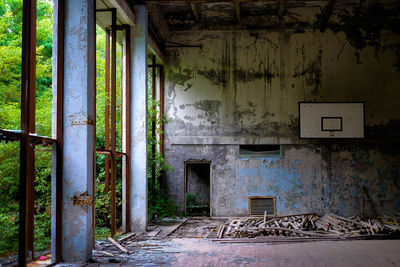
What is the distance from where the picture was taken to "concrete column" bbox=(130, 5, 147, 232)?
1071 cm

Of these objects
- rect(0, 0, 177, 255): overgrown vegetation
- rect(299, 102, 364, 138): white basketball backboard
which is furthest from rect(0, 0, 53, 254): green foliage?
rect(299, 102, 364, 138): white basketball backboard

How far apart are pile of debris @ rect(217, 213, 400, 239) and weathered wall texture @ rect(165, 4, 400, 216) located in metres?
2.50

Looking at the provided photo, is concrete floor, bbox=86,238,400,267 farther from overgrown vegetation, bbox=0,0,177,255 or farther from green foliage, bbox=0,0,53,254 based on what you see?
green foliage, bbox=0,0,53,254

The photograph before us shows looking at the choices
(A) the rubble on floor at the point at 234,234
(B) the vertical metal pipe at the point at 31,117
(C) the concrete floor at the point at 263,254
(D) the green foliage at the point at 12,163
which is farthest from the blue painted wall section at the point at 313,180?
(B) the vertical metal pipe at the point at 31,117

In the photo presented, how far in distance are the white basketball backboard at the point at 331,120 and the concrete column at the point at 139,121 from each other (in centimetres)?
598

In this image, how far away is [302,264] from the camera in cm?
696

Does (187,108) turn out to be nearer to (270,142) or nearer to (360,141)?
(270,142)

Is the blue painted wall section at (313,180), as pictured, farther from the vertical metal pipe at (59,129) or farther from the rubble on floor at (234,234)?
the vertical metal pipe at (59,129)

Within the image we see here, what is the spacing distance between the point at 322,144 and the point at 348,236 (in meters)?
4.99

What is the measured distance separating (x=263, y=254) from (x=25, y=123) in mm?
4689

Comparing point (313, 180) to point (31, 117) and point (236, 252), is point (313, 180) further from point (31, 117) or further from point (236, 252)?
point (31, 117)

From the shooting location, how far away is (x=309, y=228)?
10.7 metres

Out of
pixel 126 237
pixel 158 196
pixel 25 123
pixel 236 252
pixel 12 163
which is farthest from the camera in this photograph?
pixel 158 196

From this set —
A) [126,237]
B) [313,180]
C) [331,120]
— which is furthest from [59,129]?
[331,120]
